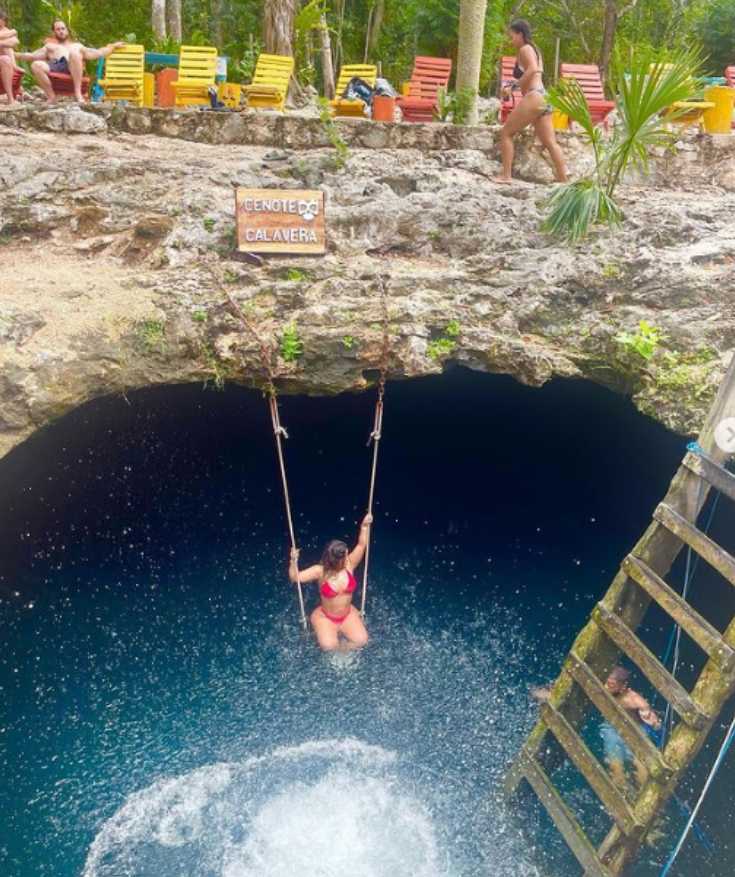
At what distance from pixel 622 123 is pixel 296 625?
18.2 feet

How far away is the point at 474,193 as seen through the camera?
23.4 feet

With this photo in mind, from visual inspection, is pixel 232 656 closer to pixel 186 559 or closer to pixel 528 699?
pixel 186 559

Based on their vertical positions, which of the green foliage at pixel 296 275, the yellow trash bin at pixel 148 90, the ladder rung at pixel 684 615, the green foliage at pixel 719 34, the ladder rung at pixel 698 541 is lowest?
the ladder rung at pixel 684 615

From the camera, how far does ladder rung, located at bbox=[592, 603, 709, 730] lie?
4332 mm

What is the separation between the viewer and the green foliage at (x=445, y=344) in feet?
19.5

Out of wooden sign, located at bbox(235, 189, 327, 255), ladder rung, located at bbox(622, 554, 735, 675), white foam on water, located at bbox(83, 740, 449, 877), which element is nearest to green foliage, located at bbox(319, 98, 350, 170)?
wooden sign, located at bbox(235, 189, 327, 255)

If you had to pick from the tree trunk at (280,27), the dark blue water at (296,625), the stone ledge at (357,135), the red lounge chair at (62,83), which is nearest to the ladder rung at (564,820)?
the dark blue water at (296,625)

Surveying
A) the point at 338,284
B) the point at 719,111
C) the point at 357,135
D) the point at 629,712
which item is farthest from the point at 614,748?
the point at 719,111

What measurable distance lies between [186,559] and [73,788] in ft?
8.72

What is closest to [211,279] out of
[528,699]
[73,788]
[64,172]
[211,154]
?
[64,172]

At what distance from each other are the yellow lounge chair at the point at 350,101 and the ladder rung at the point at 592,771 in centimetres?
782

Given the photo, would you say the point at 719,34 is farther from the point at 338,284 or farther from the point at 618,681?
the point at 618,681

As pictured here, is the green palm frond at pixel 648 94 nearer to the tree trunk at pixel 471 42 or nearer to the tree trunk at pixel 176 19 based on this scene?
the tree trunk at pixel 471 42

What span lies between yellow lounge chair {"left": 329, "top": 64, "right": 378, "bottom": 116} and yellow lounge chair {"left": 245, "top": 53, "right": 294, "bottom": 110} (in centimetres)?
74
